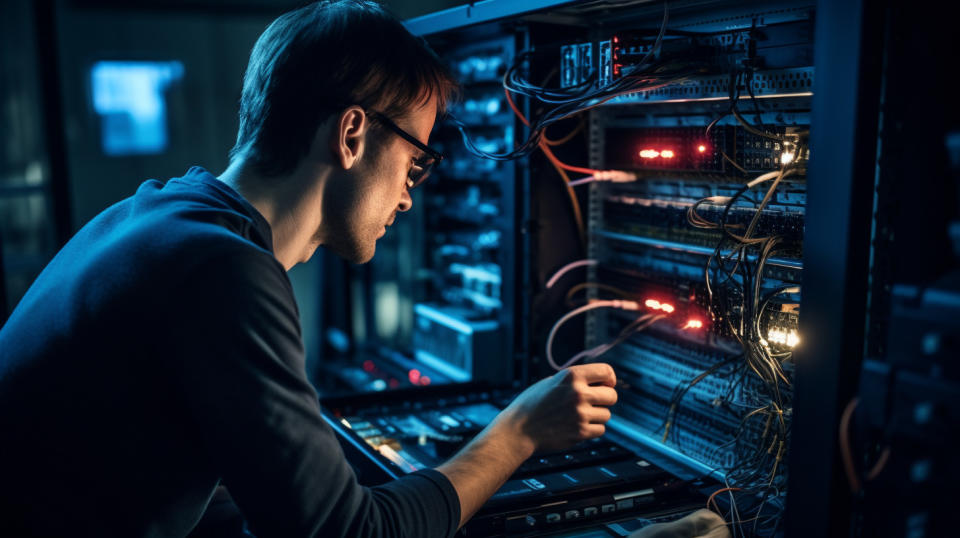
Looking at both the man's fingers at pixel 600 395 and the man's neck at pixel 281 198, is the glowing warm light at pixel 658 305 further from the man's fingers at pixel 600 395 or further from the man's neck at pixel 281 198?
the man's neck at pixel 281 198

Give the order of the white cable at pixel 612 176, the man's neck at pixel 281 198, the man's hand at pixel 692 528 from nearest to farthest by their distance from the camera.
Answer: the man's hand at pixel 692 528, the man's neck at pixel 281 198, the white cable at pixel 612 176

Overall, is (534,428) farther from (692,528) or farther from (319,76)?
(319,76)

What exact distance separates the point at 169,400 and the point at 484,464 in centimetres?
43

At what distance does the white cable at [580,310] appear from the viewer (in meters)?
1.46

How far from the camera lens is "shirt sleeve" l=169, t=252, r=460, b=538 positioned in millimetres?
818

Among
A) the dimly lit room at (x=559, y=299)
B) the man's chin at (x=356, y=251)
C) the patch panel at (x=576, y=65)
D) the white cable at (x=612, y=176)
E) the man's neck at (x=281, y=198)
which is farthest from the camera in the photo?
the white cable at (x=612, y=176)

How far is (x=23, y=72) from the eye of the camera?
14.6 ft

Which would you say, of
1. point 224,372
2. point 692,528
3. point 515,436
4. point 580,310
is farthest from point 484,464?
point 580,310

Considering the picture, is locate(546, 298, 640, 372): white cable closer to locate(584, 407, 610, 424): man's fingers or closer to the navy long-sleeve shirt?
locate(584, 407, 610, 424): man's fingers

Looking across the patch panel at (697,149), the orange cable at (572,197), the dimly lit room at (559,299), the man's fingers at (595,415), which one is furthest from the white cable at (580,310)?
the man's fingers at (595,415)

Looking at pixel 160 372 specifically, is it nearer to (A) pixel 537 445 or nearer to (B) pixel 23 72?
(A) pixel 537 445

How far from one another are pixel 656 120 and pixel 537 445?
0.66 meters

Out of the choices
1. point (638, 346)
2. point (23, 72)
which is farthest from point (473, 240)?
point (23, 72)

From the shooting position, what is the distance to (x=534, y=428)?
1.08m
